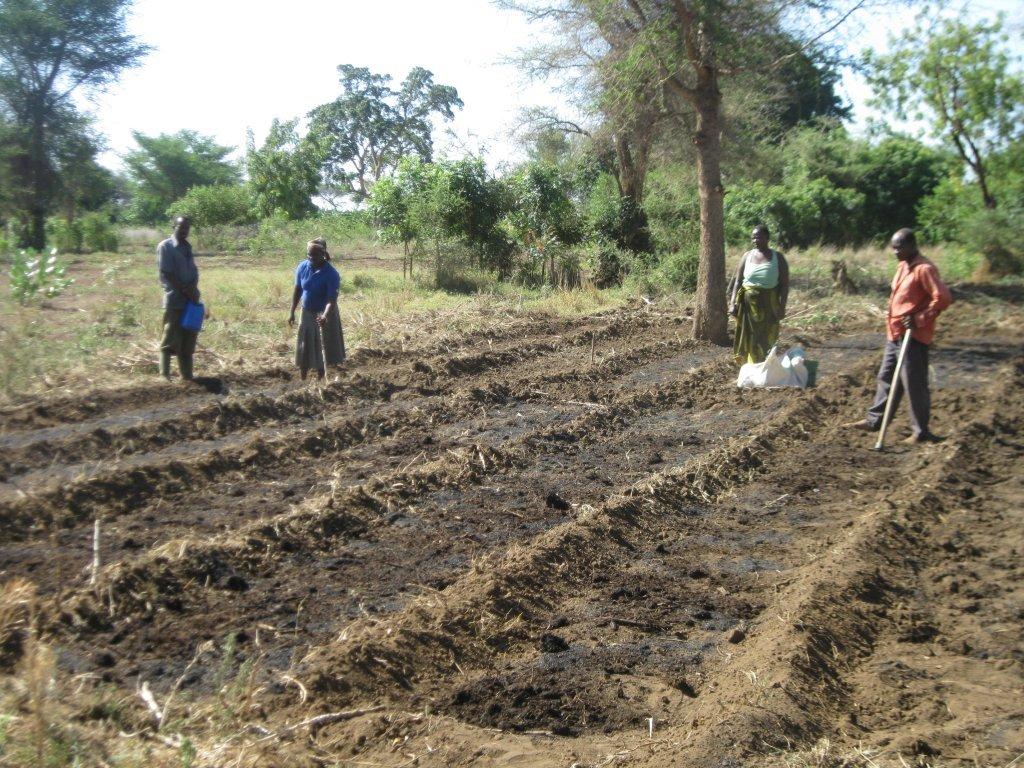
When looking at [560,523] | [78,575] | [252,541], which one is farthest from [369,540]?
[78,575]

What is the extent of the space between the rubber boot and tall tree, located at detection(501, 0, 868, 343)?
6448 millimetres

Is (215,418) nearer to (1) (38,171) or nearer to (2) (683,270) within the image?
(2) (683,270)

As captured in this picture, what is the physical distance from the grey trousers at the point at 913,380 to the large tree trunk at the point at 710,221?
16.5 feet

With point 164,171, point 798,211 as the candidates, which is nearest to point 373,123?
point 164,171

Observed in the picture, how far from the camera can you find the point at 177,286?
1010 centimetres

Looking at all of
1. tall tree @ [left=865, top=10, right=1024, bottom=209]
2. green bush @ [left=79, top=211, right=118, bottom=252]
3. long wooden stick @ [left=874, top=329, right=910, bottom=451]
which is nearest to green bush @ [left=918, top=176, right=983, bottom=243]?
tall tree @ [left=865, top=10, right=1024, bottom=209]

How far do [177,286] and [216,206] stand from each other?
24414 mm

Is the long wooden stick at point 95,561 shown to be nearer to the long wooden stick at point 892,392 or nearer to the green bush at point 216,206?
the long wooden stick at point 892,392

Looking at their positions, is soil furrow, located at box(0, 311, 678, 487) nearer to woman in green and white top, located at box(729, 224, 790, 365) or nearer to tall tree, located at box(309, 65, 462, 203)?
woman in green and white top, located at box(729, 224, 790, 365)

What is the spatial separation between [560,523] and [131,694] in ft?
10.0

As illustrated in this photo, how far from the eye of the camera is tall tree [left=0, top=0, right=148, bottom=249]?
28.0 m

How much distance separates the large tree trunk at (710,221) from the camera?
1272 centimetres

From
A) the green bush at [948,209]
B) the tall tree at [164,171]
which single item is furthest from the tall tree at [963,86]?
the tall tree at [164,171]

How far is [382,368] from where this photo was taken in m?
11.5
